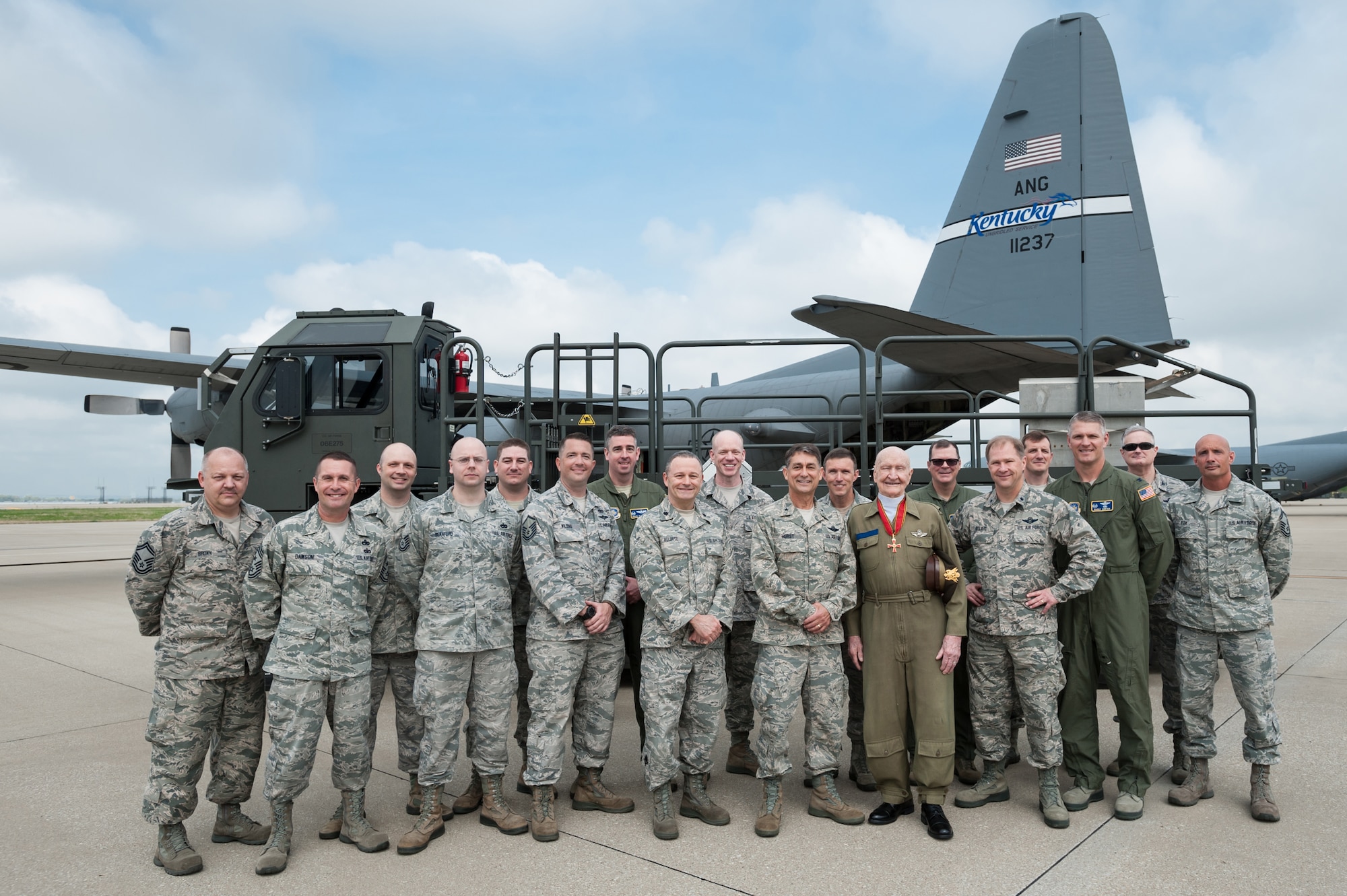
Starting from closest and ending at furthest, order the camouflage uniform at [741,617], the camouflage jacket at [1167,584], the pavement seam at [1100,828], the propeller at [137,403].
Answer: the pavement seam at [1100,828], the camouflage jacket at [1167,584], the camouflage uniform at [741,617], the propeller at [137,403]

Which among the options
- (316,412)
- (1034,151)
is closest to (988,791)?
(316,412)

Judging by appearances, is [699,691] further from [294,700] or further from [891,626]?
[294,700]

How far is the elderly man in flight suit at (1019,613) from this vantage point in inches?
151

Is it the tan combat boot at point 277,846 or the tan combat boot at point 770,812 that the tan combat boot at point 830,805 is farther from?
the tan combat boot at point 277,846

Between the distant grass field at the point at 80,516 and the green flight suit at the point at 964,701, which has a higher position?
the green flight suit at the point at 964,701

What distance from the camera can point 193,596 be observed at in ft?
11.5

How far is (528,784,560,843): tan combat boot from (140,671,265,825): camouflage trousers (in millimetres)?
1239

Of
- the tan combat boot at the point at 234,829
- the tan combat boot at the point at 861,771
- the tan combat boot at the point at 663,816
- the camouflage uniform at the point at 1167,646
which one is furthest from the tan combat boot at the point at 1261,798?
the tan combat boot at the point at 234,829

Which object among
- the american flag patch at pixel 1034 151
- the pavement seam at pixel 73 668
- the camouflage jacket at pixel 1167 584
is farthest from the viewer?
the american flag patch at pixel 1034 151

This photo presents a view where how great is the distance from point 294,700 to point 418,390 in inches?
159

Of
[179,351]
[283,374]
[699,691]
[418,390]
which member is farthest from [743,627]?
[179,351]

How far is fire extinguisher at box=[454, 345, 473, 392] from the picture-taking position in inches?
317

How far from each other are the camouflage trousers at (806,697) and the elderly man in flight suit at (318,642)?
5.79 feet

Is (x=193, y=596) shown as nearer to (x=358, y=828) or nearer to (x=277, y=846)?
(x=277, y=846)
